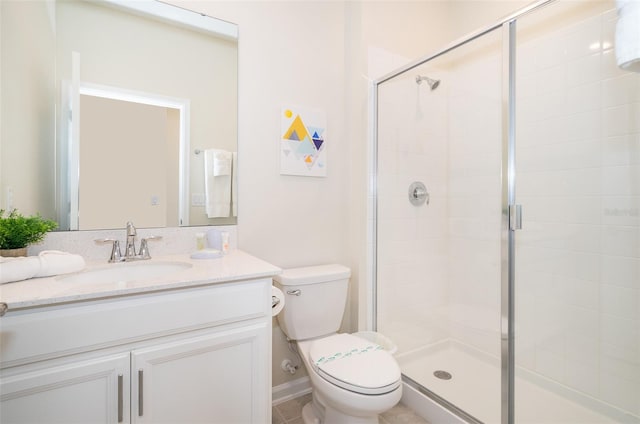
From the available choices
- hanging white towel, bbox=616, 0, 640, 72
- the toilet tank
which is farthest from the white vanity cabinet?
hanging white towel, bbox=616, 0, 640, 72

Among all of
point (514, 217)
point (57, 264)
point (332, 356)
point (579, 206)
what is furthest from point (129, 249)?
point (579, 206)

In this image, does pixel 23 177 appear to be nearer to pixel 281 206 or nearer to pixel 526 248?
pixel 281 206

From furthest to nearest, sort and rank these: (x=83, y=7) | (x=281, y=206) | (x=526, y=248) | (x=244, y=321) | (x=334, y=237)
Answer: (x=334, y=237), (x=281, y=206), (x=526, y=248), (x=83, y=7), (x=244, y=321)

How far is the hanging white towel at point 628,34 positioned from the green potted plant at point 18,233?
1.95 metres

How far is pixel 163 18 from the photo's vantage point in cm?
152

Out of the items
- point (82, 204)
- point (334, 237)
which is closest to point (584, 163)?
point (334, 237)

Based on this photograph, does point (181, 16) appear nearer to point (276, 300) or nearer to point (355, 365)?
point (276, 300)

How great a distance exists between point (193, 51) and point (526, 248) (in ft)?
6.23

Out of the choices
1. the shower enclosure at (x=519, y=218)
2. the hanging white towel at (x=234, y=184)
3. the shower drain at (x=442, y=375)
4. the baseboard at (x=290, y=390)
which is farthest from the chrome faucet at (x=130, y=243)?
the shower drain at (x=442, y=375)

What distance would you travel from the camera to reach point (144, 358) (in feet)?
3.34

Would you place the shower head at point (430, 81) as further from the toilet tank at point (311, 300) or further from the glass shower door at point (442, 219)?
the toilet tank at point (311, 300)

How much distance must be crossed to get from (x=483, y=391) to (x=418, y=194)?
113 centimetres

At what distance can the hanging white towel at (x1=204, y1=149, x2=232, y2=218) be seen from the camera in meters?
1.63

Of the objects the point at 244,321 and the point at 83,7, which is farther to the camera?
the point at 83,7
